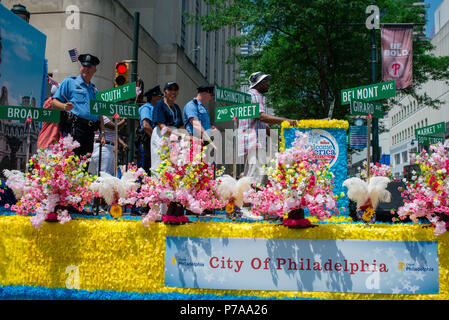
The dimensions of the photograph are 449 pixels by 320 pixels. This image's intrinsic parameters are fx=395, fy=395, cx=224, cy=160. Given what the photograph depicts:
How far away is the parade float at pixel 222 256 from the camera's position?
289 cm

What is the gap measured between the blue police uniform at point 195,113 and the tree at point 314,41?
34.1 ft

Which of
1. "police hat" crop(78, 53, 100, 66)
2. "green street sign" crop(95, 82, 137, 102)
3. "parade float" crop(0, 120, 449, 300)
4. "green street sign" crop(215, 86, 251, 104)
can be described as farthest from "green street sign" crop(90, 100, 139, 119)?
"parade float" crop(0, 120, 449, 300)

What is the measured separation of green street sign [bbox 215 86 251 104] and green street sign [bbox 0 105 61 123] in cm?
199

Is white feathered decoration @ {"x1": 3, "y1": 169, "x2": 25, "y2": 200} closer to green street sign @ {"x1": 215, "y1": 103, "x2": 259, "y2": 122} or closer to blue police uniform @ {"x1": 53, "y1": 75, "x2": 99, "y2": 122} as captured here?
blue police uniform @ {"x1": 53, "y1": 75, "x2": 99, "y2": 122}

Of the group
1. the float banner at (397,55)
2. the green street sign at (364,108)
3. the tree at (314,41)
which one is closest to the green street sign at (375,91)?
the green street sign at (364,108)

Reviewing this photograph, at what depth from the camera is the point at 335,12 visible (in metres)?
15.6

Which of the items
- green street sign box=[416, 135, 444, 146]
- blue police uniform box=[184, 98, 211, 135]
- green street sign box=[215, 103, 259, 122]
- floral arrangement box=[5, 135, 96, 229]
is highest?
green street sign box=[416, 135, 444, 146]

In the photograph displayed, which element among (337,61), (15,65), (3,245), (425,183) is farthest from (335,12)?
(3,245)

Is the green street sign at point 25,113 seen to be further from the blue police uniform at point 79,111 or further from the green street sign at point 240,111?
the green street sign at point 240,111

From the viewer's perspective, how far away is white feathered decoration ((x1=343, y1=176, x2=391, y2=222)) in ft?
10.7

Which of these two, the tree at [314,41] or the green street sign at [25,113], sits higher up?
the tree at [314,41]

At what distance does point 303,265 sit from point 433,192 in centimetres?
112

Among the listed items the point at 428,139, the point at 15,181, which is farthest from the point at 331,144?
the point at 428,139

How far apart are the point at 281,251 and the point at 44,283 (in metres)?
1.95
